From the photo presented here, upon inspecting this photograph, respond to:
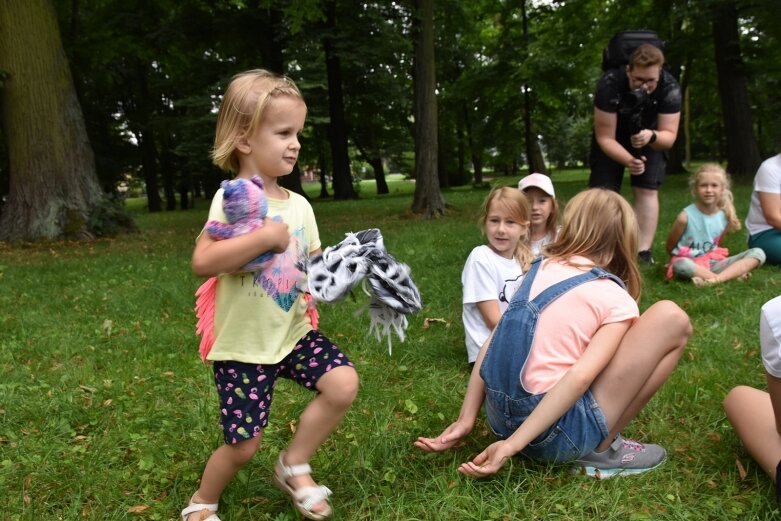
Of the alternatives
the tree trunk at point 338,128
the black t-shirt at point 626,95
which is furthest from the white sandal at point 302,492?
the tree trunk at point 338,128

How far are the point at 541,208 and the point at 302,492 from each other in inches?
103

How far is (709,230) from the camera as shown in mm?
5695

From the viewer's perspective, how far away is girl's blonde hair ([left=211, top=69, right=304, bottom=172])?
201cm

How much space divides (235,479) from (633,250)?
6.10ft

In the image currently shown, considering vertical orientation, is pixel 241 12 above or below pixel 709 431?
above

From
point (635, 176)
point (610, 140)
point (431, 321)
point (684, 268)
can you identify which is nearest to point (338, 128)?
point (635, 176)

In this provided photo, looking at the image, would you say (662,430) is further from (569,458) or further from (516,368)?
(516,368)

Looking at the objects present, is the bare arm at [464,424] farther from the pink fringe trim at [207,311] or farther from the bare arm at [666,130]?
the bare arm at [666,130]

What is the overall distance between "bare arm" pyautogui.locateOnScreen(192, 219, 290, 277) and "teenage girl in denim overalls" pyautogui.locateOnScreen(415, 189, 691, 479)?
102 centimetres

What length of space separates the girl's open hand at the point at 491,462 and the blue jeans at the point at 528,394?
0.20 meters

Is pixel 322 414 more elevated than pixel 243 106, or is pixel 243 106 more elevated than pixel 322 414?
pixel 243 106

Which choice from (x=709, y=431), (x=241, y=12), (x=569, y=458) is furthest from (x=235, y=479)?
(x=241, y=12)

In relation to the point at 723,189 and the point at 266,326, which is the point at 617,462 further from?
the point at 723,189

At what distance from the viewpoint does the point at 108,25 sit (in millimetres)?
15602
